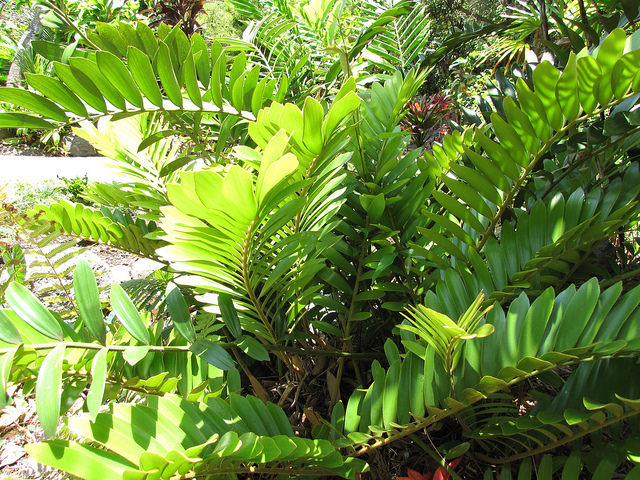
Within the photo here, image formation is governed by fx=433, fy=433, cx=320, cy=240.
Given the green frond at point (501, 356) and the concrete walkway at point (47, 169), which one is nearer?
the green frond at point (501, 356)

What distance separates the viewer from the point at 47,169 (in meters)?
5.19

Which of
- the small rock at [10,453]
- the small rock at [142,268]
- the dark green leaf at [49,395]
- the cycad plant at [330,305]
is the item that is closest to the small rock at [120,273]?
the small rock at [142,268]

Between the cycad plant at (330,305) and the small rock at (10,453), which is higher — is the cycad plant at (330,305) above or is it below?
above

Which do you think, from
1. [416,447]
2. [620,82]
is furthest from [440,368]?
[620,82]

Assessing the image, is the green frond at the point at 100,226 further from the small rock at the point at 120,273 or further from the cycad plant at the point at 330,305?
the small rock at the point at 120,273

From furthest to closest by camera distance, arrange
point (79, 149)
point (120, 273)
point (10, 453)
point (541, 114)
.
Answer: point (79, 149) → point (120, 273) → point (10, 453) → point (541, 114)

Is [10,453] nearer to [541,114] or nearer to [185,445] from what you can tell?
[185,445]

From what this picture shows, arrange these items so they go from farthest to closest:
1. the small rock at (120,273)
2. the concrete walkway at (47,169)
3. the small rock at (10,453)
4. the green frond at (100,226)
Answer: the concrete walkway at (47,169)
the small rock at (120,273)
the small rock at (10,453)
the green frond at (100,226)

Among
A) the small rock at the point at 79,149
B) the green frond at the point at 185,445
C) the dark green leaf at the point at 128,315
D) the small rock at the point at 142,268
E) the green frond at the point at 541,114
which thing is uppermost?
the green frond at the point at 541,114

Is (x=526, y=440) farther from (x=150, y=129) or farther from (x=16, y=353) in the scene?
(x=150, y=129)

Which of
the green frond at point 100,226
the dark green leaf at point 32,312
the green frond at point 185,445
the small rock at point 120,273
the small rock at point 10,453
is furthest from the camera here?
the small rock at point 120,273

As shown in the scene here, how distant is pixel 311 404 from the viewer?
1105 millimetres

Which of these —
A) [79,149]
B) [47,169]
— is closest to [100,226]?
[47,169]

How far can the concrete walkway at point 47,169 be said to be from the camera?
4785mm
